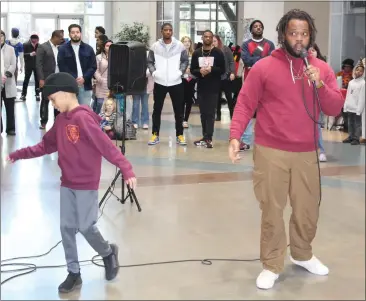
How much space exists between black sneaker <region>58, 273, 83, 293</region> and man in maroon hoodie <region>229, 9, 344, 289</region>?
3.03 feet

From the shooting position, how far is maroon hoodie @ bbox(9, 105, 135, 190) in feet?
9.33

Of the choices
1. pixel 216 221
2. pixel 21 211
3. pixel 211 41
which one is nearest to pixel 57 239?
pixel 21 211

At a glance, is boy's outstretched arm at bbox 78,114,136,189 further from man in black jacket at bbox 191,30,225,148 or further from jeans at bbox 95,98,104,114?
jeans at bbox 95,98,104,114

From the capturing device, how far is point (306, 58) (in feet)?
8.82

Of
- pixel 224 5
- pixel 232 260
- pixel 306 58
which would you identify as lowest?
pixel 232 260

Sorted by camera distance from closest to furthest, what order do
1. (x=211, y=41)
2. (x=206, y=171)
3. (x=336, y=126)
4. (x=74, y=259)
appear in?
(x=74, y=259) < (x=206, y=171) < (x=211, y=41) < (x=336, y=126)

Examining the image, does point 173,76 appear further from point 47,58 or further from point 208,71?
point 47,58

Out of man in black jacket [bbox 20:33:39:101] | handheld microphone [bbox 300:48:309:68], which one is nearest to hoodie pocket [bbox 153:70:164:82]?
handheld microphone [bbox 300:48:309:68]

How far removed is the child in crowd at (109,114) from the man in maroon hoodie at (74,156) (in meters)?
4.22

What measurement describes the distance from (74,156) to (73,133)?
113mm

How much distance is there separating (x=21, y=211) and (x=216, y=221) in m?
1.45

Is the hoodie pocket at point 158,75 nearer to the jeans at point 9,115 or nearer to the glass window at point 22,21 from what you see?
the jeans at point 9,115

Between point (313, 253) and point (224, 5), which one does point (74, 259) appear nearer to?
point (313, 253)

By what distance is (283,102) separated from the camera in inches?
112
